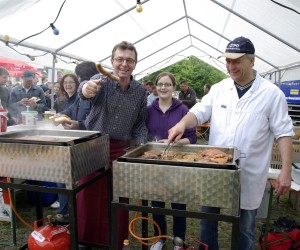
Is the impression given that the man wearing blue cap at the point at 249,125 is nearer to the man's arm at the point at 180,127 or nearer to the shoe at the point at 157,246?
the man's arm at the point at 180,127

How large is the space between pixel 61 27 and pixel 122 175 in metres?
4.67

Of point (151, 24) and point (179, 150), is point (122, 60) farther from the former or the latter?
point (151, 24)

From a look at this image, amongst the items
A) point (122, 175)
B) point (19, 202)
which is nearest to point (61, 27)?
point (19, 202)

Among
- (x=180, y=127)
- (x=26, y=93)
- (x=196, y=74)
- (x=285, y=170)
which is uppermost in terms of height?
(x=196, y=74)

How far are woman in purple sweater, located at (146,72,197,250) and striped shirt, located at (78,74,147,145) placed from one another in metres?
0.35

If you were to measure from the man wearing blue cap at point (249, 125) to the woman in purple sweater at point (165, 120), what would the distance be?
519mm

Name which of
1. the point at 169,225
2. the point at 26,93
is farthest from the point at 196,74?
the point at 169,225

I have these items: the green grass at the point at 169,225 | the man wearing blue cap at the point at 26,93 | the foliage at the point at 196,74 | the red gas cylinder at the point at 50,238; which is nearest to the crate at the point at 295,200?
the green grass at the point at 169,225

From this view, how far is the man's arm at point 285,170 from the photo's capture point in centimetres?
179

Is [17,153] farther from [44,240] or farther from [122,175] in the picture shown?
[44,240]

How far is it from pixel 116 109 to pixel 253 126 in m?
0.99

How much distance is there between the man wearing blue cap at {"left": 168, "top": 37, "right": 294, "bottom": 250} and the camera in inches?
72.8

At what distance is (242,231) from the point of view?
2.04m

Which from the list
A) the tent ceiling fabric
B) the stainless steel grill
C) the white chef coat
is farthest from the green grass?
the tent ceiling fabric
